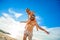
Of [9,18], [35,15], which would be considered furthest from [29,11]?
[9,18]

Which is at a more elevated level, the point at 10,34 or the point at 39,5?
the point at 39,5

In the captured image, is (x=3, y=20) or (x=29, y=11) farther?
(x=3, y=20)

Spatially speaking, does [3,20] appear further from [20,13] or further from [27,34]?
[27,34]

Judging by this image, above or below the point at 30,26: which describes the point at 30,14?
above

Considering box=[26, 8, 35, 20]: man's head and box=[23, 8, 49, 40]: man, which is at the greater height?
box=[26, 8, 35, 20]: man's head

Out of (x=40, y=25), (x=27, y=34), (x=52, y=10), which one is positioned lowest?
(x=27, y=34)

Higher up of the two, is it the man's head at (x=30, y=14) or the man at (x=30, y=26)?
the man's head at (x=30, y=14)

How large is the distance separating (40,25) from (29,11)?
46 cm

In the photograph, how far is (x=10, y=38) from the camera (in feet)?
16.8

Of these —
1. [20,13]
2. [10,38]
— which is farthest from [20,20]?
[10,38]

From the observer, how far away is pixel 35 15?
5.06m

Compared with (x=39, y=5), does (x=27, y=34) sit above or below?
below

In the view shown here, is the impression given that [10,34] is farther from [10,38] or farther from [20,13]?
[20,13]

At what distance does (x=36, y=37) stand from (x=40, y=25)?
296mm
